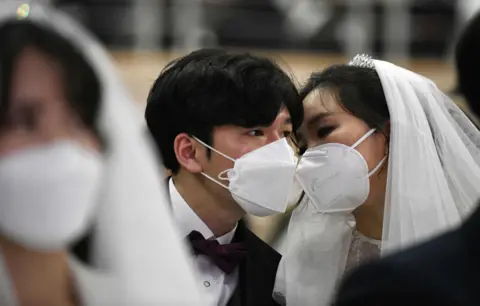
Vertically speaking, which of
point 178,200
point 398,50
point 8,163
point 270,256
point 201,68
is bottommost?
point 398,50

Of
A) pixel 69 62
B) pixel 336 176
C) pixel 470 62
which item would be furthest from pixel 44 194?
pixel 336 176

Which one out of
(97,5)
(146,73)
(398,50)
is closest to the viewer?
(146,73)

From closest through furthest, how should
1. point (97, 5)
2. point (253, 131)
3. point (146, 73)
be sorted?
point (253, 131)
point (146, 73)
point (97, 5)

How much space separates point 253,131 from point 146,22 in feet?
10.7

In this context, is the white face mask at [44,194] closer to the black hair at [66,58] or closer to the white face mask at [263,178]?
the black hair at [66,58]

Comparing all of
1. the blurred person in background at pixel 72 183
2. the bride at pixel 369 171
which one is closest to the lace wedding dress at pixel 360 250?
the bride at pixel 369 171

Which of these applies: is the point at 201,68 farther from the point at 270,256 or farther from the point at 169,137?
the point at 270,256

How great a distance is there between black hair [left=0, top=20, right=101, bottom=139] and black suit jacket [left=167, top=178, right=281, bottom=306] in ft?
2.86

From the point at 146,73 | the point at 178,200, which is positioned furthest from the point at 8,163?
the point at 146,73

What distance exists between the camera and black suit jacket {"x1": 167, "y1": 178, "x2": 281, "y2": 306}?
5.94 feet

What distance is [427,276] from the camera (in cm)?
105

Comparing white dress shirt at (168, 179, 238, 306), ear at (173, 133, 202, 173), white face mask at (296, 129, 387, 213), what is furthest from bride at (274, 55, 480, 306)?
ear at (173, 133, 202, 173)

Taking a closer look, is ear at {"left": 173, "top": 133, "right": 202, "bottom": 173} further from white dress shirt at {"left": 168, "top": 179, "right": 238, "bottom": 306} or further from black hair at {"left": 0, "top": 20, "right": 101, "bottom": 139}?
black hair at {"left": 0, "top": 20, "right": 101, "bottom": 139}

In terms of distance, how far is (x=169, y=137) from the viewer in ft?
6.21
